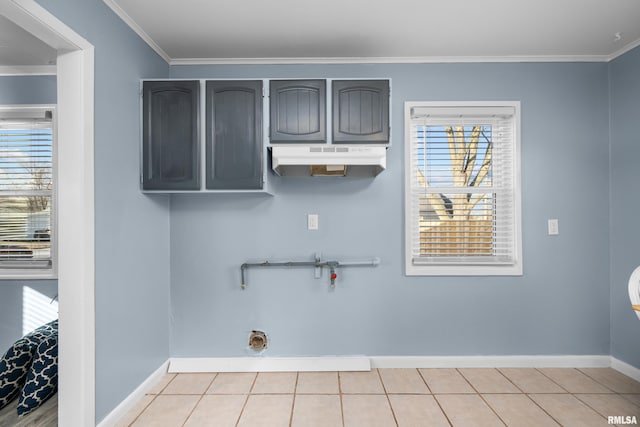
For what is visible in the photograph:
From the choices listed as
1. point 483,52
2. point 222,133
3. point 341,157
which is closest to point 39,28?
point 222,133

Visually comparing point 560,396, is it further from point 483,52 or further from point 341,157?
point 483,52

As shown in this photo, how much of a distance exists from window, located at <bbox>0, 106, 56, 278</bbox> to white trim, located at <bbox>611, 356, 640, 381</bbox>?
4601 mm

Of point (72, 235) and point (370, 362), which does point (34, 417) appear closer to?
point (72, 235)

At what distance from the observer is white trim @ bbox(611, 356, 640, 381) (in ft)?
8.87

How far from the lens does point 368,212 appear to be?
117 inches

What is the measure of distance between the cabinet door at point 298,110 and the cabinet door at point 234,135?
112 mm

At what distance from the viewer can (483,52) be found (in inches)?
113

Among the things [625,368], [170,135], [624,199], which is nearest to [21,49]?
[170,135]

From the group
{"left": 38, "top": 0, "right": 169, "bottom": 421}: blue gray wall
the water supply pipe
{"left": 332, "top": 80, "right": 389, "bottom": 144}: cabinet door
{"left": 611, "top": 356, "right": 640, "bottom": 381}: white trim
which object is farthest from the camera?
the water supply pipe

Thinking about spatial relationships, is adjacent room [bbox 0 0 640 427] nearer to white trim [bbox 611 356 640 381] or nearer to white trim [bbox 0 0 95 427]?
white trim [bbox 611 356 640 381]

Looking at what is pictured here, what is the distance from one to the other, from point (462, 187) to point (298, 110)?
149 cm

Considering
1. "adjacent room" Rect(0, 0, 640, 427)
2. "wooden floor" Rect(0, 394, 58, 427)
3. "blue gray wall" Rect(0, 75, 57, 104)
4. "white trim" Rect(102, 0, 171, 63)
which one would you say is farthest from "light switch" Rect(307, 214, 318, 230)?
"blue gray wall" Rect(0, 75, 57, 104)

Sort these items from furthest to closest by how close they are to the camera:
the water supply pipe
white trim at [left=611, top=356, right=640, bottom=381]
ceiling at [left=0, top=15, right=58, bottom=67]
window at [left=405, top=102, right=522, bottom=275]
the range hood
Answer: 1. window at [left=405, top=102, right=522, bottom=275]
2. the water supply pipe
3. white trim at [left=611, top=356, right=640, bottom=381]
4. the range hood
5. ceiling at [left=0, top=15, right=58, bottom=67]

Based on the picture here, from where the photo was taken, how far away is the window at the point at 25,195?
3002mm
